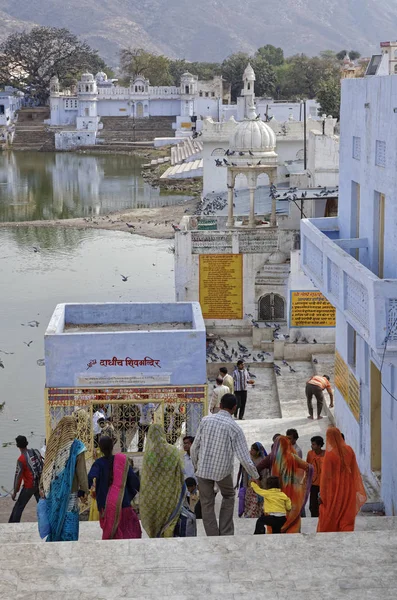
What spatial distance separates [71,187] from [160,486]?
38.9 m

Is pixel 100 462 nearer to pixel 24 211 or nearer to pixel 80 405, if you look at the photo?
pixel 80 405

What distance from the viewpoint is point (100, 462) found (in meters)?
6.38

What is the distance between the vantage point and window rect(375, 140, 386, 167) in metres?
8.49

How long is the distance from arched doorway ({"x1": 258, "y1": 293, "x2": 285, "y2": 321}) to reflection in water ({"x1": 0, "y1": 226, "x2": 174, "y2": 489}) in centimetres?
350

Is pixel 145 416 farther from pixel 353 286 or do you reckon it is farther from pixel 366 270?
pixel 366 270

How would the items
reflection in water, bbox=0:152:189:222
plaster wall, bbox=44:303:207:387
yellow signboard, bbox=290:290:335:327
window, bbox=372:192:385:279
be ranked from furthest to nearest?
reflection in water, bbox=0:152:189:222, yellow signboard, bbox=290:290:335:327, plaster wall, bbox=44:303:207:387, window, bbox=372:192:385:279

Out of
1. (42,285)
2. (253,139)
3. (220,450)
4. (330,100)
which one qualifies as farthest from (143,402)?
(330,100)

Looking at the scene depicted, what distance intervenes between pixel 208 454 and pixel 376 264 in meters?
3.19

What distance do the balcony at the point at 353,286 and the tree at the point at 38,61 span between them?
72938mm

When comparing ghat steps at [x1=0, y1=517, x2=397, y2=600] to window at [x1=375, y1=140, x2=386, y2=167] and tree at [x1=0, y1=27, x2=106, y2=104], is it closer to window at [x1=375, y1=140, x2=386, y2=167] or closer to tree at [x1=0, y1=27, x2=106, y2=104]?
window at [x1=375, y1=140, x2=386, y2=167]

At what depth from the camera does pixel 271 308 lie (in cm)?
1652

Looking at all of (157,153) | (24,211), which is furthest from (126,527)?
(157,153)

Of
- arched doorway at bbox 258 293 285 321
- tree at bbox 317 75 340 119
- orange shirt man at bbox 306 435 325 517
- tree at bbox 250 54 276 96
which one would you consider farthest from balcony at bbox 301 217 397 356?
tree at bbox 250 54 276 96

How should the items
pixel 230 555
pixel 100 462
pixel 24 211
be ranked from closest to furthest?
pixel 230 555 → pixel 100 462 → pixel 24 211
